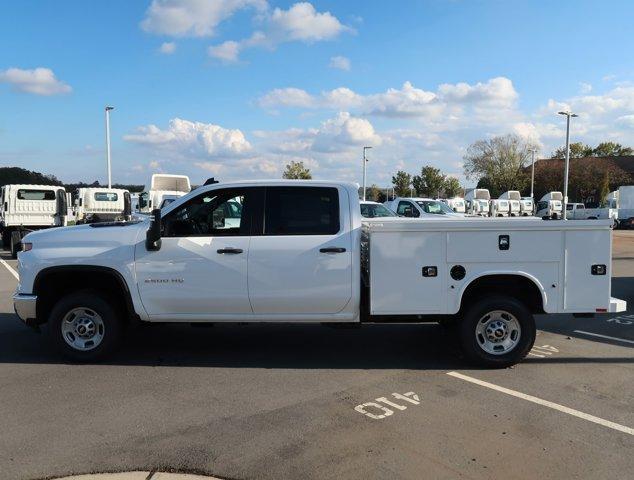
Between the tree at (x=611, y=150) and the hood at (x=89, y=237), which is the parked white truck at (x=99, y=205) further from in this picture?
the tree at (x=611, y=150)

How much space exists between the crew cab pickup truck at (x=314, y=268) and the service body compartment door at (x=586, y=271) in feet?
0.03

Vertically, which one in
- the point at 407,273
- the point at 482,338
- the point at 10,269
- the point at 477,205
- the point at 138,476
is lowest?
the point at 138,476

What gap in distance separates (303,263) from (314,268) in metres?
0.13

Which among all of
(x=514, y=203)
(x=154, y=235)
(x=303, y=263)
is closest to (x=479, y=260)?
(x=303, y=263)

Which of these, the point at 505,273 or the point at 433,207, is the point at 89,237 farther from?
the point at 433,207

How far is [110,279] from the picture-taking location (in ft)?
19.7

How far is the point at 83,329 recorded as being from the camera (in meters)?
5.98

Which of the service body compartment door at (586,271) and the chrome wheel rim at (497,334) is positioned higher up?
the service body compartment door at (586,271)

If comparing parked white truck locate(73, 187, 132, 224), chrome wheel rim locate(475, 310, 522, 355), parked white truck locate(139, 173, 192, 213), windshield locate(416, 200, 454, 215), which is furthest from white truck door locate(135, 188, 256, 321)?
parked white truck locate(139, 173, 192, 213)

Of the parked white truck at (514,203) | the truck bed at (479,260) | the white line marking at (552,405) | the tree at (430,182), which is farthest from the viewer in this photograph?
the tree at (430,182)

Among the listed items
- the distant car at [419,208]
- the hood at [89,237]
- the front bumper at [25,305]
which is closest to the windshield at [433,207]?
the distant car at [419,208]

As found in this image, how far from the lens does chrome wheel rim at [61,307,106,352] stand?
595cm

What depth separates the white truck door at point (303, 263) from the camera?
5641mm

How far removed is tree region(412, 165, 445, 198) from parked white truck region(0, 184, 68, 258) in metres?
57.1
